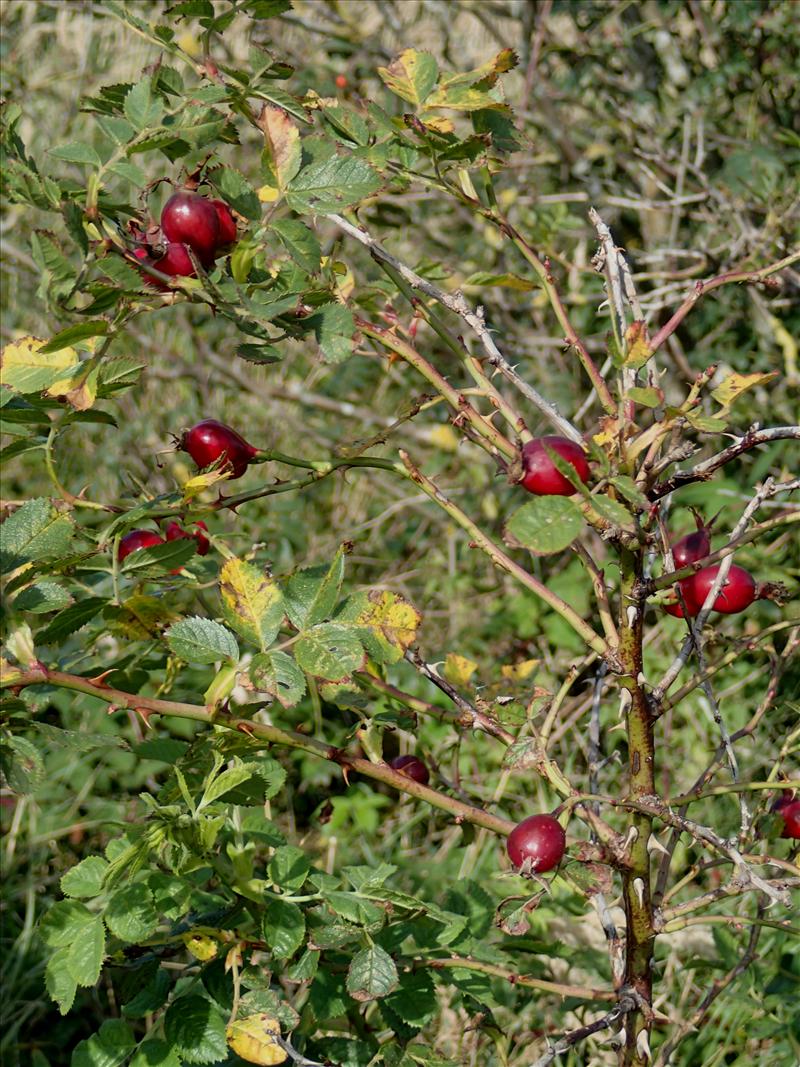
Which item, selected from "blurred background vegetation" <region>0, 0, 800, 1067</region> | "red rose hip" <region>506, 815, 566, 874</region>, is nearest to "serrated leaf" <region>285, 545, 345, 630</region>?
"red rose hip" <region>506, 815, 566, 874</region>

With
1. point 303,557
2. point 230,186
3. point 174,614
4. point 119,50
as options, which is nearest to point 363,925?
point 174,614

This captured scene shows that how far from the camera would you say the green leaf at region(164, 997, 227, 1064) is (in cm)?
102

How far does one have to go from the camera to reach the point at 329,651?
925mm

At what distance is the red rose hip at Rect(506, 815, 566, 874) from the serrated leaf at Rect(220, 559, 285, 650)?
239 millimetres

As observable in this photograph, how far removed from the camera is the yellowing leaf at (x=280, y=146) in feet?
3.11

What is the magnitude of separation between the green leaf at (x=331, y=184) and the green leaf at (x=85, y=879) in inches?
21.8

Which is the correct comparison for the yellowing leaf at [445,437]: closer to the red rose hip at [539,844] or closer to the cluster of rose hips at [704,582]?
the cluster of rose hips at [704,582]

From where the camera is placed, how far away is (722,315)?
109 inches

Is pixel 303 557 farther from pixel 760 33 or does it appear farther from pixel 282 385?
pixel 760 33

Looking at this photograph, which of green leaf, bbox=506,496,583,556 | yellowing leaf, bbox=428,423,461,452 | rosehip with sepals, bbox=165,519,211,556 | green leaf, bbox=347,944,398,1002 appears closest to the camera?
green leaf, bbox=506,496,583,556

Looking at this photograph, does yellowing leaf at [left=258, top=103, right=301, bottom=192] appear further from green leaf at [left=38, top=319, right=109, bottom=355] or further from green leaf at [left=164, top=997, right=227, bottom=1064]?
green leaf at [left=164, top=997, right=227, bottom=1064]

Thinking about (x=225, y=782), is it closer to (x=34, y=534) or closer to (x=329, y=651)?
(x=329, y=651)

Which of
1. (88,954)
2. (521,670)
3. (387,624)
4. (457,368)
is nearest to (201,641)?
(387,624)

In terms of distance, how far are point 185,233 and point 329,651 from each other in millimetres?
347
